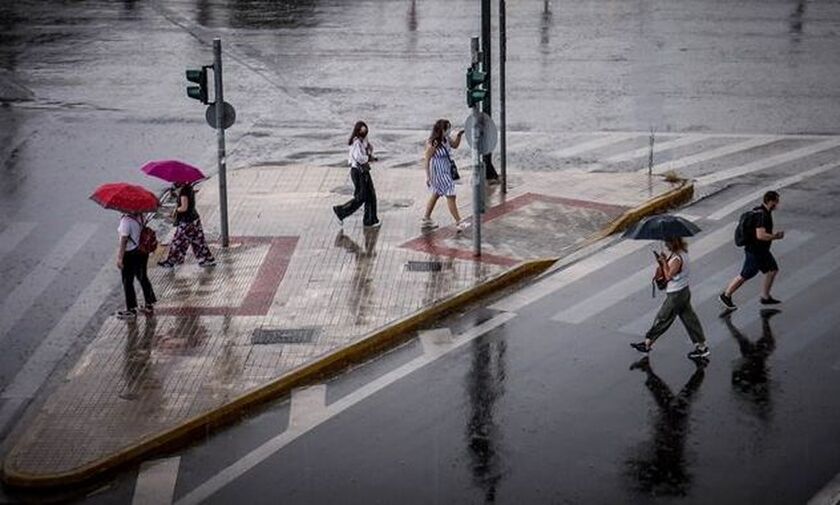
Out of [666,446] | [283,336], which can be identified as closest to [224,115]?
[283,336]

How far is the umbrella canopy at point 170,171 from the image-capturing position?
753 inches

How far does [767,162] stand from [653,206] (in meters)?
3.76

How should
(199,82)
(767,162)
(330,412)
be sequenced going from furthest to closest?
1. (767,162)
2. (199,82)
3. (330,412)

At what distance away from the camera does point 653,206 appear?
22906 millimetres

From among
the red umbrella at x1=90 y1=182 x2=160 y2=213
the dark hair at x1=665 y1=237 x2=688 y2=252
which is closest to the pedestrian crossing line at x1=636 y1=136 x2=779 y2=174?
the dark hair at x1=665 y1=237 x2=688 y2=252

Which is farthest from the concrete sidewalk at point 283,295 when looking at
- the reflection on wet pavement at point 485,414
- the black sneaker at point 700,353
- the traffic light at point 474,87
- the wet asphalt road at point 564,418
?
the black sneaker at point 700,353

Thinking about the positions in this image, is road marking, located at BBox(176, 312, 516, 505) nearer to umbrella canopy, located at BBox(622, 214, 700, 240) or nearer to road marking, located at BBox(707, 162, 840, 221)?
umbrella canopy, located at BBox(622, 214, 700, 240)

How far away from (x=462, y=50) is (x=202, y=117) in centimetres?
855

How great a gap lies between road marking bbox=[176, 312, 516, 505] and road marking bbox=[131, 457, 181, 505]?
0.69ft

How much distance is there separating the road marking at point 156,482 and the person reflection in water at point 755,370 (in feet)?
18.9

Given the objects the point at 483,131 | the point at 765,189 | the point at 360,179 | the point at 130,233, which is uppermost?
the point at 483,131

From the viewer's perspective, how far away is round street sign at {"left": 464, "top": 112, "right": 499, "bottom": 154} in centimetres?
2011

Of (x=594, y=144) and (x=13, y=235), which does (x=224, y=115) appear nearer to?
(x=13, y=235)

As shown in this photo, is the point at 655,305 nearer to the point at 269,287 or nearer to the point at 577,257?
the point at 577,257
